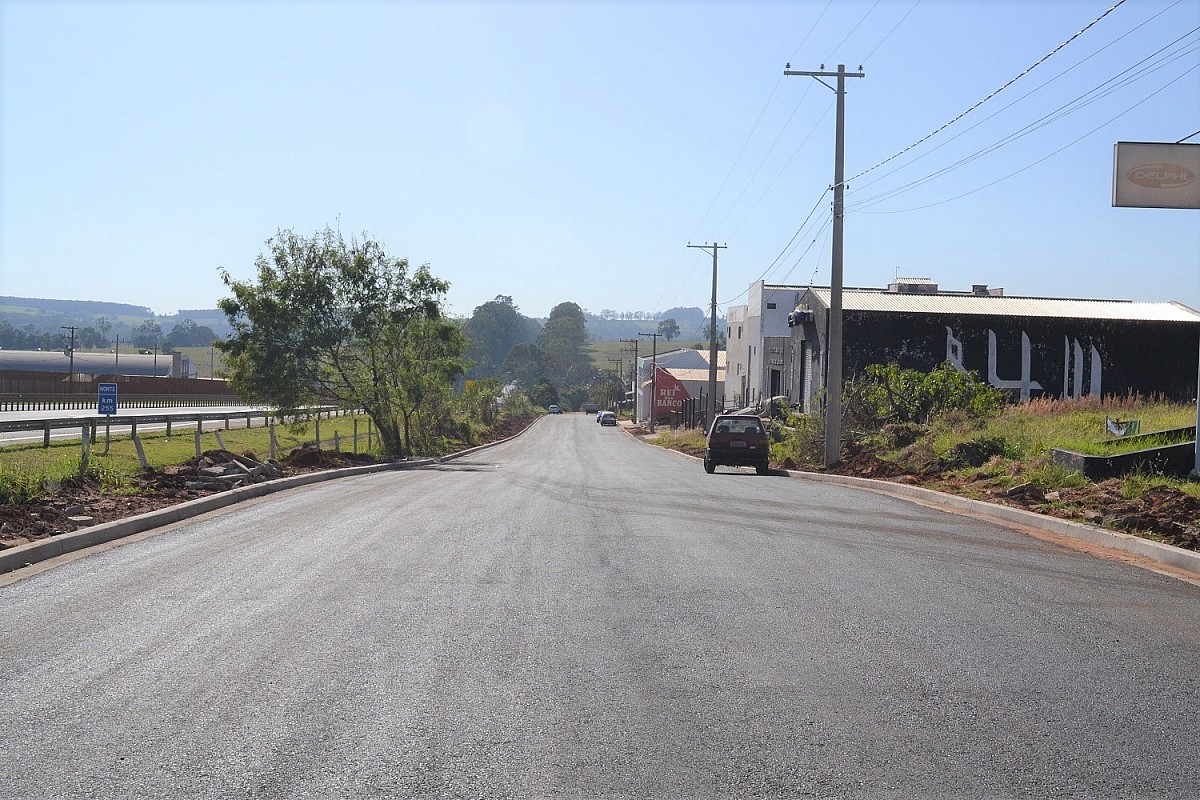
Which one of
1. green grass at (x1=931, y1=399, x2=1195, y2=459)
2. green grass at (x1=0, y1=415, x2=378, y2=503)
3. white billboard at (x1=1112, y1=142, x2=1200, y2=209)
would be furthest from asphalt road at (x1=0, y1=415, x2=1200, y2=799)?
green grass at (x1=931, y1=399, x2=1195, y2=459)

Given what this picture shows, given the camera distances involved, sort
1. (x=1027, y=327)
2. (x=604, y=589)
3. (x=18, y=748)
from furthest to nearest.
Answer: (x=1027, y=327), (x=604, y=589), (x=18, y=748)

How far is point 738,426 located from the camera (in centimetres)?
2945

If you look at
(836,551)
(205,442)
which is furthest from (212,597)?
(205,442)

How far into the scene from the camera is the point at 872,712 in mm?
5816

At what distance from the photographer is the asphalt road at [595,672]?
194 inches

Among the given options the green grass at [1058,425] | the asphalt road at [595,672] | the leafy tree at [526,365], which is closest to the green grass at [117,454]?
the asphalt road at [595,672]

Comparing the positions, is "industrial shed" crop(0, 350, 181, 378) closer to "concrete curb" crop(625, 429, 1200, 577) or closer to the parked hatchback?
the parked hatchback

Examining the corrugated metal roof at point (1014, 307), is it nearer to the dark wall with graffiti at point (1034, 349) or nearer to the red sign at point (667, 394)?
the dark wall with graffiti at point (1034, 349)

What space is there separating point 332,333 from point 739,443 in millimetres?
14992

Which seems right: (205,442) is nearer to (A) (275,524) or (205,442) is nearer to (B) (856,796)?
(A) (275,524)

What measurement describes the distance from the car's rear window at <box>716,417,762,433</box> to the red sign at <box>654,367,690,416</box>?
2635 inches

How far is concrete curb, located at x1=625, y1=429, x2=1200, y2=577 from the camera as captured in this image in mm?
11336

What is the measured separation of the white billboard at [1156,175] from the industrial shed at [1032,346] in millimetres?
28975

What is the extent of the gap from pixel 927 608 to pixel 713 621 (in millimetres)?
1859
